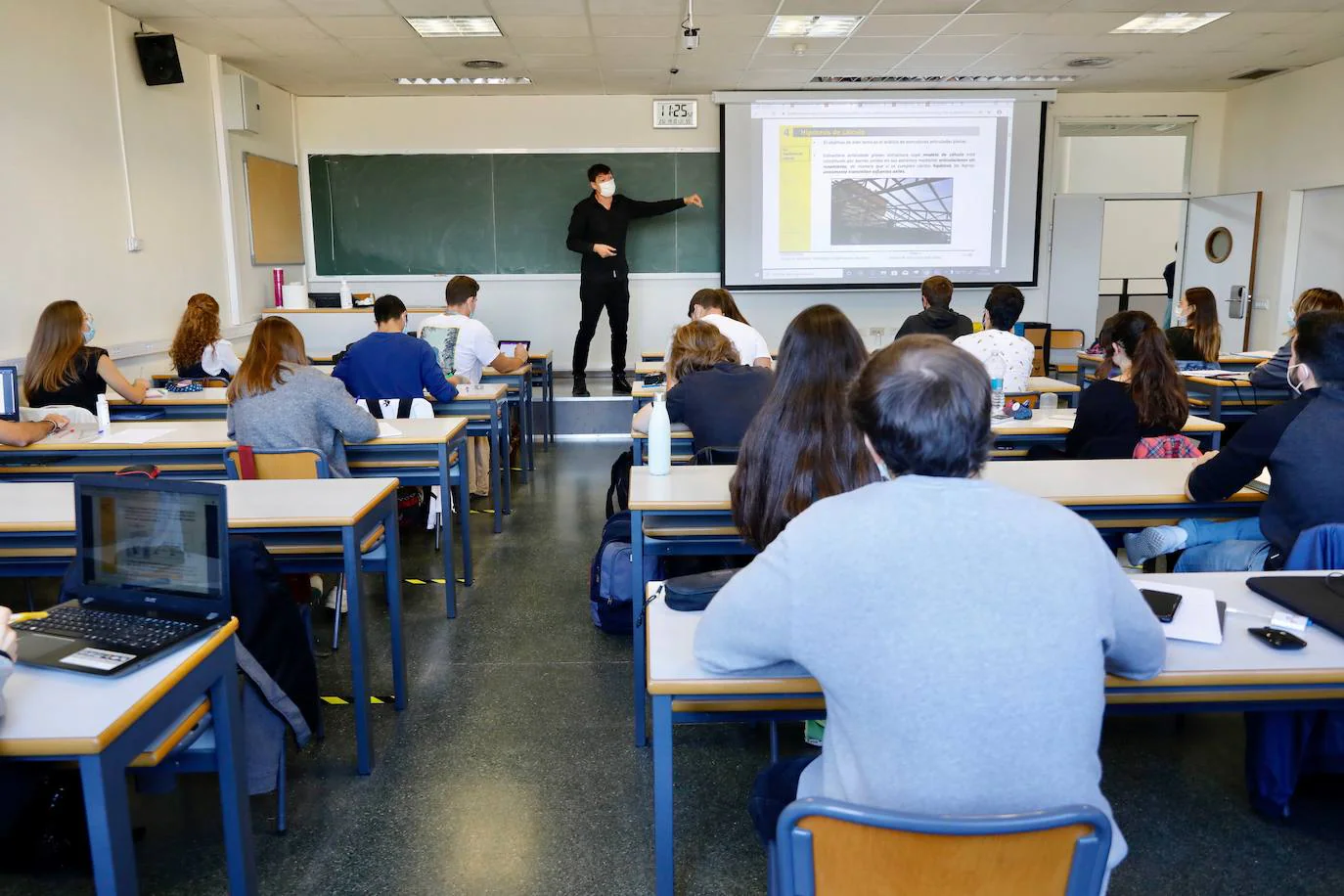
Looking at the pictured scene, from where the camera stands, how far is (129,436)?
12.1 ft

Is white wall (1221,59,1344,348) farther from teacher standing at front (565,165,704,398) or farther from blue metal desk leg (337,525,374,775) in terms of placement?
blue metal desk leg (337,525,374,775)

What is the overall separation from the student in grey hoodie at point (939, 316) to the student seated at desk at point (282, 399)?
11.5 ft

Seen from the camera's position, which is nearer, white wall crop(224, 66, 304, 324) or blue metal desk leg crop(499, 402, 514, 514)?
blue metal desk leg crop(499, 402, 514, 514)

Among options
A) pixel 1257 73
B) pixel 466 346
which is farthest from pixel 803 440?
pixel 1257 73

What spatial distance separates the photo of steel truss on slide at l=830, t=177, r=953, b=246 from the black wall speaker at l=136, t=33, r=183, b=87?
17.0ft

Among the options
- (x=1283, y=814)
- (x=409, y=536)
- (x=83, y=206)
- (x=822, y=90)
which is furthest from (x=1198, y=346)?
(x=83, y=206)

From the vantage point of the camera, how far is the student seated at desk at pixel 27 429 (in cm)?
347

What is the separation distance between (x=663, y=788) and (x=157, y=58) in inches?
246

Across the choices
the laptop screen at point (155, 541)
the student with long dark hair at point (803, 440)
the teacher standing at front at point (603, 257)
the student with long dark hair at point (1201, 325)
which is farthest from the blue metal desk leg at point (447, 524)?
the student with long dark hair at point (1201, 325)

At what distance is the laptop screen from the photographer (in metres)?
1.75

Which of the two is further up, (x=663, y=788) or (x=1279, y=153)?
(x=1279, y=153)

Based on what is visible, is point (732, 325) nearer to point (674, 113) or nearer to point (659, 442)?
point (659, 442)

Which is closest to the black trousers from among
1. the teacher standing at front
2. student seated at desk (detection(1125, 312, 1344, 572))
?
the teacher standing at front

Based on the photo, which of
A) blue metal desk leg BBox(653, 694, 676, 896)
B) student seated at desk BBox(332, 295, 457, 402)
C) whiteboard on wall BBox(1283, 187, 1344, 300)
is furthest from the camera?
whiteboard on wall BBox(1283, 187, 1344, 300)
